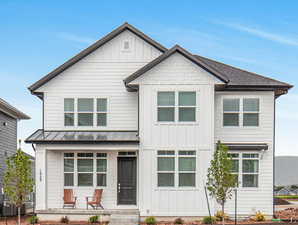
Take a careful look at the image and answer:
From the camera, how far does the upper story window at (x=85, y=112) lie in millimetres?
24750

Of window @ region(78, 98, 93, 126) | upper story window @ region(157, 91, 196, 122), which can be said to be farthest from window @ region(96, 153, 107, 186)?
upper story window @ region(157, 91, 196, 122)

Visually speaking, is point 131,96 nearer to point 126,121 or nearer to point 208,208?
point 126,121

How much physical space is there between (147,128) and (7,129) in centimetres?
1057

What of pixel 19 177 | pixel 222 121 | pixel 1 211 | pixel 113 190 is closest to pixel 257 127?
pixel 222 121

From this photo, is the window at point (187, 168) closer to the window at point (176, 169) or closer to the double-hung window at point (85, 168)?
the window at point (176, 169)

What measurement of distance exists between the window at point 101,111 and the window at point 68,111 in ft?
3.87

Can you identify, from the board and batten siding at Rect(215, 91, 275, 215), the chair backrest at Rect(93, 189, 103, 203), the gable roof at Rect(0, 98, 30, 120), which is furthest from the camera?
the gable roof at Rect(0, 98, 30, 120)

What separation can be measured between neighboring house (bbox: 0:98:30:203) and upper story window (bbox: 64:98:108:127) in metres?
4.86

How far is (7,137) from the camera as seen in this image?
30203mm

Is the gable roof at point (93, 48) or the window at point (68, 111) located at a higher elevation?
the gable roof at point (93, 48)

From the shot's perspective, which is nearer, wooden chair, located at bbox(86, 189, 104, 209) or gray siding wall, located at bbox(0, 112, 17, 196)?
wooden chair, located at bbox(86, 189, 104, 209)

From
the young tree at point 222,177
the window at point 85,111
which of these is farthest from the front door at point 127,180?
the young tree at point 222,177

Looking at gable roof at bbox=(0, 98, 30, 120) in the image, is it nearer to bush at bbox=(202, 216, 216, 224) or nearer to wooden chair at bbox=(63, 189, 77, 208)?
wooden chair at bbox=(63, 189, 77, 208)

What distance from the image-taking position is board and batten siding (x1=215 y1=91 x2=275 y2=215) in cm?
2402
